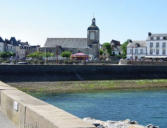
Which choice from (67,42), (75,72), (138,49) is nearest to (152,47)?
(138,49)

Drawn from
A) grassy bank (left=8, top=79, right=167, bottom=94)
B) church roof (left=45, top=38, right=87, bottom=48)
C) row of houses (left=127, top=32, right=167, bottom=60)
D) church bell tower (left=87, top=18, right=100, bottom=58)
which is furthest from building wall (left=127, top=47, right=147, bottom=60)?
grassy bank (left=8, top=79, right=167, bottom=94)

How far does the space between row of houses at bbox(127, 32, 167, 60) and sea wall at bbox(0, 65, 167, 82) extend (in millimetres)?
42373

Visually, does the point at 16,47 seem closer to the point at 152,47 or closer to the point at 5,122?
the point at 152,47

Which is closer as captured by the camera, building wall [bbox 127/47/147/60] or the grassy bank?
the grassy bank

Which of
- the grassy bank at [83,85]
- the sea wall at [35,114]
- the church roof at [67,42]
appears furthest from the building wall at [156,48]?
the sea wall at [35,114]

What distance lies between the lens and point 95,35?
138375 millimetres

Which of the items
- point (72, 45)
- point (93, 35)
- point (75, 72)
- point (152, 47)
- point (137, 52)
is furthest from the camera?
point (93, 35)

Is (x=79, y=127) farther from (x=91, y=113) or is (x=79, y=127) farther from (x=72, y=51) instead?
(x=72, y=51)

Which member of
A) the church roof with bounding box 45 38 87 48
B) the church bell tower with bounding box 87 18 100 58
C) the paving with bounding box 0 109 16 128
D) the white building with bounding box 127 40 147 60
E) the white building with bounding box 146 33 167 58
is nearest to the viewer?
the paving with bounding box 0 109 16 128

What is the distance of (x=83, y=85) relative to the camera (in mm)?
47750

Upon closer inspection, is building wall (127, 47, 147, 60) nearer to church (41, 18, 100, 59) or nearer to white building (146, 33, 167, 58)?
white building (146, 33, 167, 58)

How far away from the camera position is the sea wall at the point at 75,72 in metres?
50.2

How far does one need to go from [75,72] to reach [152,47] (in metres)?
54.0

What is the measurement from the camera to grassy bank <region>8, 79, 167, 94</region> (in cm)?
4412
